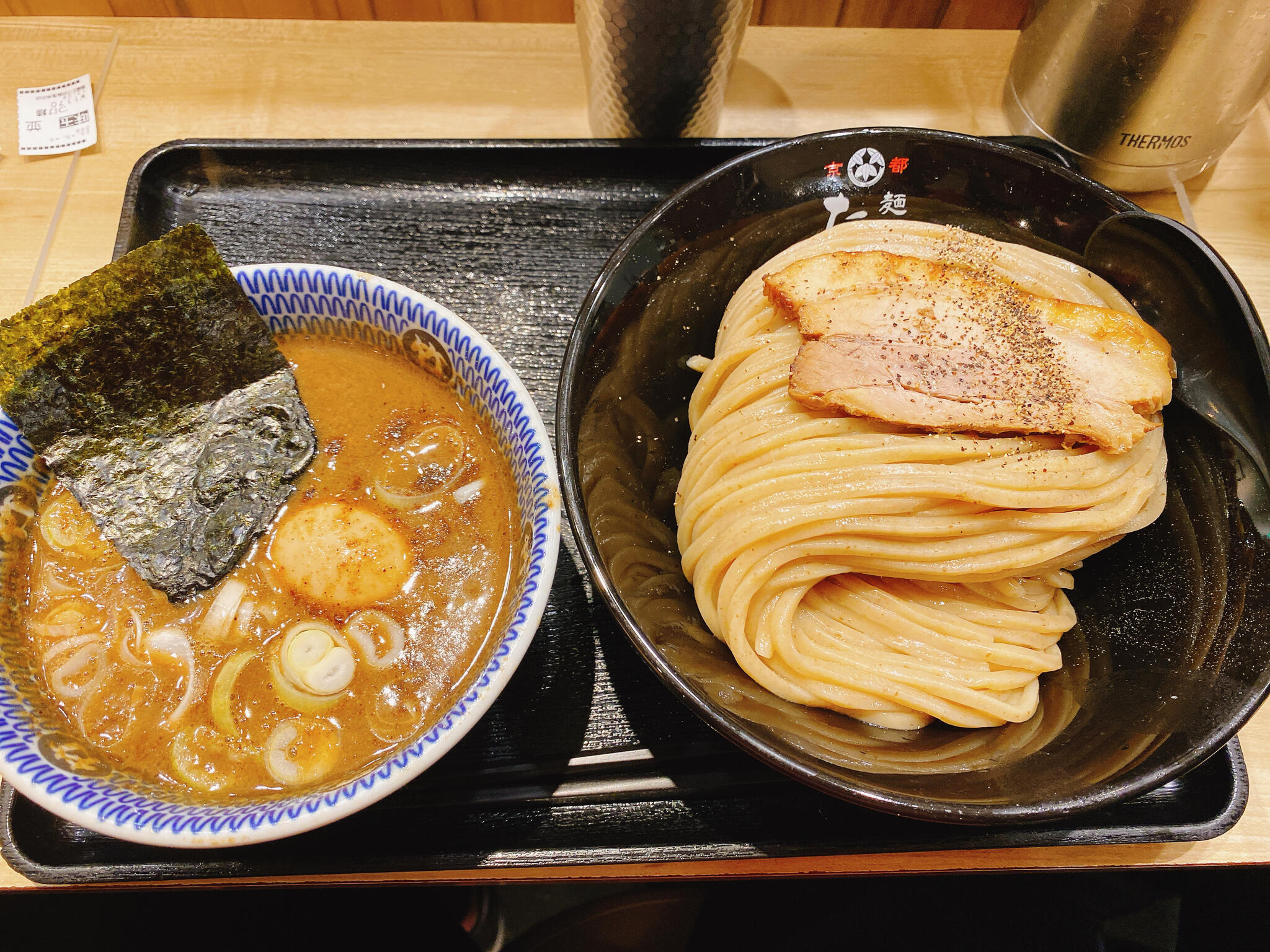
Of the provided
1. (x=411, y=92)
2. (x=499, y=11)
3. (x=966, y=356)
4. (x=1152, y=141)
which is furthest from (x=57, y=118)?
(x=1152, y=141)

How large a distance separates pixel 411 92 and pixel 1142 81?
76.0 inches

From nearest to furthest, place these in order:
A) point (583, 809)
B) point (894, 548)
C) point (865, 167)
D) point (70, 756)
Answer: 1. point (70, 756)
2. point (894, 548)
3. point (583, 809)
4. point (865, 167)

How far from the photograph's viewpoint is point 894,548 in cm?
141

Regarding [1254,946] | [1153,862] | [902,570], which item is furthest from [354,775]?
[1254,946]

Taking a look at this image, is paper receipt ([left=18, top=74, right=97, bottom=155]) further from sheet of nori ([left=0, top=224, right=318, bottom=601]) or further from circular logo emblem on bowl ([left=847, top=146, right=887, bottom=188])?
circular logo emblem on bowl ([left=847, top=146, right=887, bottom=188])

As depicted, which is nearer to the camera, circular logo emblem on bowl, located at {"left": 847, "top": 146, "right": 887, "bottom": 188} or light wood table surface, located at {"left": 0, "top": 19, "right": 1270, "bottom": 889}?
circular logo emblem on bowl, located at {"left": 847, "top": 146, "right": 887, "bottom": 188}

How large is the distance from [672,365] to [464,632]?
667 mm

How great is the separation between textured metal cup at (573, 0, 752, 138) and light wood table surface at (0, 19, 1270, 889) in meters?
0.22

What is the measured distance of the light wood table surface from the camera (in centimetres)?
227

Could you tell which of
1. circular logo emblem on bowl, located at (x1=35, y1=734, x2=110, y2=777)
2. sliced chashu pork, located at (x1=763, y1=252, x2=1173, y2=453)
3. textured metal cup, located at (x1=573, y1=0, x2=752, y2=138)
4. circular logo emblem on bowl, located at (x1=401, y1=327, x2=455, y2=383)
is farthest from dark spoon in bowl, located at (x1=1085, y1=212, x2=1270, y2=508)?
circular logo emblem on bowl, located at (x1=35, y1=734, x2=110, y2=777)

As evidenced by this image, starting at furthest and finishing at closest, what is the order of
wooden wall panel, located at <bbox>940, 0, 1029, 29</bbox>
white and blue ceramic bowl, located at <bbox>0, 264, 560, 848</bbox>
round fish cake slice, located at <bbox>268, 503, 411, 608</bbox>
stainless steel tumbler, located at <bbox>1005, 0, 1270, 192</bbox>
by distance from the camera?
wooden wall panel, located at <bbox>940, 0, 1029, 29</bbox>, stainless steel tumbler, located at <bbox>1005, 0, 1270, 192</bbox>, round fish cake slice, located at <bbox>268, 503, 411, 608</bbox>, white and blue ceramic bowl, located at <bbox>0, 264, 560, 848</bbox>

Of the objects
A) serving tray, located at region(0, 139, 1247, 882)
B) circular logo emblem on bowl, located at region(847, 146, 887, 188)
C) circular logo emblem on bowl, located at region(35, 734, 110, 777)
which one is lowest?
serving tray, located at region(0, 139, 1247, 882)

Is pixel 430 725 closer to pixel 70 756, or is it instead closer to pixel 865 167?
pixel 70 756

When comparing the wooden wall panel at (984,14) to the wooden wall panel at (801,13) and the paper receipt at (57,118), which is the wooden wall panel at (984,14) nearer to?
the wooden wall panel at (801,13)
